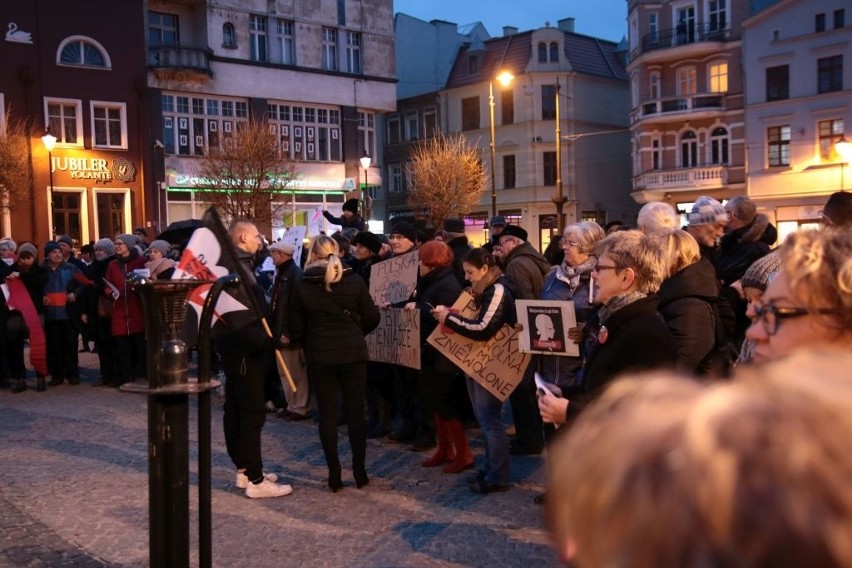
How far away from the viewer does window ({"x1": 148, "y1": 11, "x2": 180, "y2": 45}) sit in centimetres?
3791

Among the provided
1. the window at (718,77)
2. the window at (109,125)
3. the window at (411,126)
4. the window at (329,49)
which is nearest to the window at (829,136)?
the window at (718,77)

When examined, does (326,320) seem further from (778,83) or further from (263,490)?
(778,83)

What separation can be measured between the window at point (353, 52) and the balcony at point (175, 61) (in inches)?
325

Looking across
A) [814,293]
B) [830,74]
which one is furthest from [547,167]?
[814,293]

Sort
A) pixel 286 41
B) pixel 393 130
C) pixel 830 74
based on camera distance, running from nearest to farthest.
Answer: pixel 830 74
pixel 286 41
pixel 393 130

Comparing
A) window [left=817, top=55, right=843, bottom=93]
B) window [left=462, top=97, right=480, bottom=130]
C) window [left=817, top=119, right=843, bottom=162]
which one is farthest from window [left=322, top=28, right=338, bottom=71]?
window [left=817, top=119, right=843, bottom=162]

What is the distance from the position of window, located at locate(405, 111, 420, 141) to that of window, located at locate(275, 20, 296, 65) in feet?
46.3

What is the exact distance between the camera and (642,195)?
4403 cm

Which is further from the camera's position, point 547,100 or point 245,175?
point 547,100

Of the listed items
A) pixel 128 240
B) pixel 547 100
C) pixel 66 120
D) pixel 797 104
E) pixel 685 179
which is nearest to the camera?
pixel 128 240

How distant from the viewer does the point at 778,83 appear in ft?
129

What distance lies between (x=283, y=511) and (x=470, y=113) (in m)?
47.8

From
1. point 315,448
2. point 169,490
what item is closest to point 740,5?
point 315,448

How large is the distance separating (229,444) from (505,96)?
46545 mm
